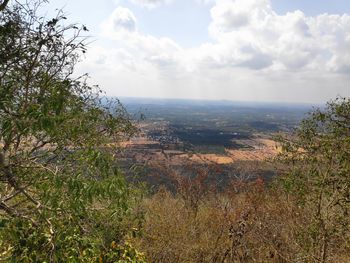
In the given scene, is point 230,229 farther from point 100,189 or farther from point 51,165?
point 100,189

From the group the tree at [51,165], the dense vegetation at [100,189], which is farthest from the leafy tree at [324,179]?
the tree at [51,165]

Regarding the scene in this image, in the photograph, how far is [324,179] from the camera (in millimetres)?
7680

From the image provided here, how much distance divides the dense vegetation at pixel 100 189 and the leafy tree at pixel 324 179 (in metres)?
0.03

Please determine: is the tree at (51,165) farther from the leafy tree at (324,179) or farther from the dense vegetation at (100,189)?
the leafy tree at (324,179)

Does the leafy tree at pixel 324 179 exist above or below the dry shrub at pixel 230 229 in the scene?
above

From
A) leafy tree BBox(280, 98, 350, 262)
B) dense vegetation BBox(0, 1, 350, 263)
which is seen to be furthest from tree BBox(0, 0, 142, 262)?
leafy tree BBox(280, 98, 350, 262)

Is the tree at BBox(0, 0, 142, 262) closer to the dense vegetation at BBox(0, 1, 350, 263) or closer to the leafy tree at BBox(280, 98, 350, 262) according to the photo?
the dense vegetation at BBox(0, 1, 350, 263)

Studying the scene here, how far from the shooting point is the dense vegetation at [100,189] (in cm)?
319

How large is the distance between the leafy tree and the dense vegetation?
3cm

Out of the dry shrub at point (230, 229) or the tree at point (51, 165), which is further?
the dry shrub at point (230, 229)

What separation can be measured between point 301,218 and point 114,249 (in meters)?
5.99

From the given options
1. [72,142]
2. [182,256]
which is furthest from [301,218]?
[72,142]

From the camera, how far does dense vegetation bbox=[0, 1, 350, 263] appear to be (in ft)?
10.5

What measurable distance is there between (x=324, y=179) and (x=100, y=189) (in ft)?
20.0
